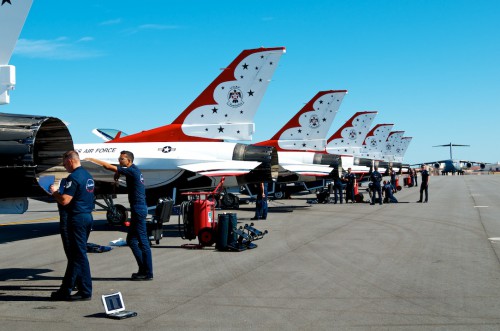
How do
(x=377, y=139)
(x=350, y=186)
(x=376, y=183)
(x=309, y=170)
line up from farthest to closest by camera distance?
(x=377, y=139) → (x=350, y=186) → (x=376, y=183) → (x=309, y=170)

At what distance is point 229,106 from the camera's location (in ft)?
59.2

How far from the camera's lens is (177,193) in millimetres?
16953

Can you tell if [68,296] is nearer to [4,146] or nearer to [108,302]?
[108,302]

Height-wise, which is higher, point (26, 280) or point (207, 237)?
point (207, 237)

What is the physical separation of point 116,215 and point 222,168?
13.3 ft

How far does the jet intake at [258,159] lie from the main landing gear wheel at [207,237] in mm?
4847

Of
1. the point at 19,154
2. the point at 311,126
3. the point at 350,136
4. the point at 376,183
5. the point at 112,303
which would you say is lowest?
the point at 112,303

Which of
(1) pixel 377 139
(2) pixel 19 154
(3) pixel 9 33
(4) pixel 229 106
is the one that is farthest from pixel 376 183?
(1) pixel 377 139

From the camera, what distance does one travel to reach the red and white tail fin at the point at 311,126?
29.6 m

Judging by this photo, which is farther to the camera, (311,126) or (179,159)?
(311,126)

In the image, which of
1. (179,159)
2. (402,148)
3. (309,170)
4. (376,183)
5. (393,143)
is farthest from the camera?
(402,148)

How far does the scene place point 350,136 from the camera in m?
43.5

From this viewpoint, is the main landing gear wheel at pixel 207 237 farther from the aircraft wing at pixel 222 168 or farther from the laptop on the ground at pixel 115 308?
the laptop on the ground at pixel 115 308

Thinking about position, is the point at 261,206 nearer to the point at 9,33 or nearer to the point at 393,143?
the point at 9,33
